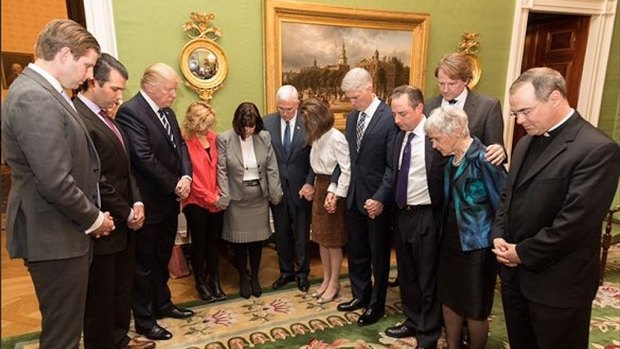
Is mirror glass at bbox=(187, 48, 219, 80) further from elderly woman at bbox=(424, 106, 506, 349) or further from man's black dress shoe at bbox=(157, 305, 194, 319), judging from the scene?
elderly woman at bbox=(424, 106, 506, 349)

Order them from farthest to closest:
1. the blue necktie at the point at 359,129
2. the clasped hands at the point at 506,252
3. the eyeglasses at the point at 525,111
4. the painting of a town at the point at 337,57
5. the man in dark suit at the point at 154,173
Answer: the painting of a town at the point at 337,57, the blue necktie at the point at 359,129, the man in dark suit at the point at 154,173, the clasped hands at the point at 506,252, the eyeglasses at the point at 525,111

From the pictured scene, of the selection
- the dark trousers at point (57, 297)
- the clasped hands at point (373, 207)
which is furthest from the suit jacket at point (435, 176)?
the dark trousers at point (57, 297)

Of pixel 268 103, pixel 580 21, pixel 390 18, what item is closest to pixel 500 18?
pixel 580 21

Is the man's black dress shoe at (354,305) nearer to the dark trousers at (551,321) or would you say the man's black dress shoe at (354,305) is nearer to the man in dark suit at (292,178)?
the man in dark suit at (292,178)

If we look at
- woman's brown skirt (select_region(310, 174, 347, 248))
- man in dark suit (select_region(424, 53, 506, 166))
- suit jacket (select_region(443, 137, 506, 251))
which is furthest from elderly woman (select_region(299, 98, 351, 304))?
suit jacket (select_region(443, 137, 506, 251))

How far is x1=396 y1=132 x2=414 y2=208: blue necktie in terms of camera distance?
2375 mm

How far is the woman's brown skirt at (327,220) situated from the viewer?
2.98 m

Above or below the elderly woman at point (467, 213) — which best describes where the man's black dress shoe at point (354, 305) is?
below

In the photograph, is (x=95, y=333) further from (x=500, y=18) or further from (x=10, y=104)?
(x=500, y=18)

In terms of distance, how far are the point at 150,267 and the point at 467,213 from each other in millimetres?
1993

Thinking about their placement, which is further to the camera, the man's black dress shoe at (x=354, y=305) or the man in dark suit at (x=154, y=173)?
the man's black dress shoe at (x=354, y=305)

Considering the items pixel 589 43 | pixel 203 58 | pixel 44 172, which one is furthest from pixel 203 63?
pixel 589 43

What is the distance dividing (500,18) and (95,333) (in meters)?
4.96

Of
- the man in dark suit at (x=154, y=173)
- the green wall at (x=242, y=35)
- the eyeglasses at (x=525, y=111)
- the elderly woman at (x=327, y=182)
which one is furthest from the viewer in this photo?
the green wall at (x=242, y=35)
